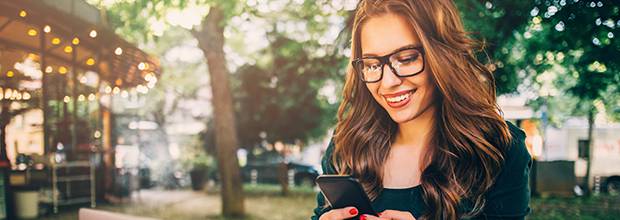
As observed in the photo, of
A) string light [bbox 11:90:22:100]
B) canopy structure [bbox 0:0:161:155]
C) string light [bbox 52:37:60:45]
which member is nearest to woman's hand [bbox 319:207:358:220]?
canopy structure [bbox 0:0:161:155]

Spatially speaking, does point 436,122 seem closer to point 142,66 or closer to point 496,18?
point 496,18

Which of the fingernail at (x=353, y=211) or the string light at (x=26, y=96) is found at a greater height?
the string light at (x=26, y=96)

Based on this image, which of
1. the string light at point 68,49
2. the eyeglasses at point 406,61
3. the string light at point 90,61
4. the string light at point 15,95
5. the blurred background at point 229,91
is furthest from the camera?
the string light at point 90,61

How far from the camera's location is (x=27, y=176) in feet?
26.4

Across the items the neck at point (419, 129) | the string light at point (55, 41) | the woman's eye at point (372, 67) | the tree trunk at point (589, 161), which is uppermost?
the string light at point (55, 41)

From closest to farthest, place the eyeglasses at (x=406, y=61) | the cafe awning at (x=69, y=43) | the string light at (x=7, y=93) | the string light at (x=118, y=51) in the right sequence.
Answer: the eyeglasses at (x=406, y=61) < the cafe awning at (x=69, y=43) < the string light at (x=7, y=93) < the string light at (x=118, y=51)

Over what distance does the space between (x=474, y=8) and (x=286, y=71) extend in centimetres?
826

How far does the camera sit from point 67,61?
9.48 m

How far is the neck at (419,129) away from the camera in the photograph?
1170 millimetres

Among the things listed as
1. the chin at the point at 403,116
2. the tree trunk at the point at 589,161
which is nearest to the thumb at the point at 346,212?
the chin at the point at 403,116

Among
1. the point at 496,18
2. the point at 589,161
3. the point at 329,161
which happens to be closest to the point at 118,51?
the point at 496,18

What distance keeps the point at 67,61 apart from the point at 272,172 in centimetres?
1030

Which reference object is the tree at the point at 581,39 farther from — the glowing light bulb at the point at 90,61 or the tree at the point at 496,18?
the glowing light bulb at the point at 90,61

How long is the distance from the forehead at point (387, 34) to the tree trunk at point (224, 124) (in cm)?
788
